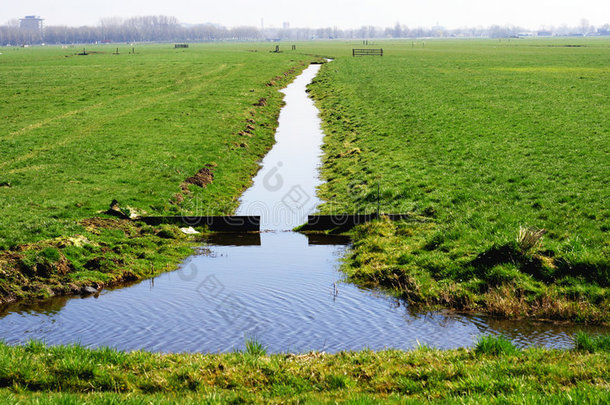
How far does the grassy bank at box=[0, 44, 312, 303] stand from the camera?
18188 millimetres

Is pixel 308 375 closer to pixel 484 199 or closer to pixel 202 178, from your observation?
pixel 484 199

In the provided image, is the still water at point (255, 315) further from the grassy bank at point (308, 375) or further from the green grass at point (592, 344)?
the grassy bank at point (308, 375)

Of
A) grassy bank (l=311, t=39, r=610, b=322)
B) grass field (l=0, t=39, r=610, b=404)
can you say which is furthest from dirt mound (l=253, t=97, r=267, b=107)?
grassy bank (l=311, t=39, r=610, b=322)

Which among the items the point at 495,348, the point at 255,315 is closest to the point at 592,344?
the point at 495,348

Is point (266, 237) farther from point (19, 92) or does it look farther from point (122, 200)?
point (19, 92)

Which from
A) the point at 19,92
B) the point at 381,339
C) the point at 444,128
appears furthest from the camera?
the point at 19,92

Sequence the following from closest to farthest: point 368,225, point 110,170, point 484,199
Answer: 1. point 368,225
2. point 484,199
3. point 110,170

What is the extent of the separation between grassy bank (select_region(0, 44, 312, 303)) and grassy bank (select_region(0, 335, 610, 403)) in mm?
7072

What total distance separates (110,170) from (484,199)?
719 inches

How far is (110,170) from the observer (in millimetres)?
30484

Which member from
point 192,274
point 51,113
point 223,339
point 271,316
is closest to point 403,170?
point 192,274

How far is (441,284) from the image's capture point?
629 inches

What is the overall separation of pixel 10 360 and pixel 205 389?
3.38m

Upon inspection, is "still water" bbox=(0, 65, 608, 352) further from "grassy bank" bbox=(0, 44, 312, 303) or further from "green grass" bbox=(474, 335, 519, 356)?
"green grass" bbox=(474, 335, 519, 356)
